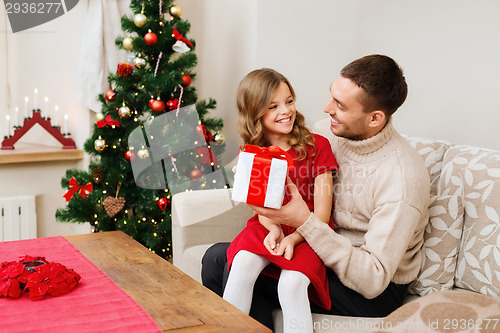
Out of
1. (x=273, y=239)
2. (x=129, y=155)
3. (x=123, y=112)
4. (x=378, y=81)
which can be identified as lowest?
(x=273, y=239)

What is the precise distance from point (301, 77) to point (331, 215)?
1.22 metres

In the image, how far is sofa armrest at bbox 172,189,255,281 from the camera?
6.84 ft

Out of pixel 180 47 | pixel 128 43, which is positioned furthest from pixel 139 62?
pixel 180 47

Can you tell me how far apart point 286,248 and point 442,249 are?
523mm

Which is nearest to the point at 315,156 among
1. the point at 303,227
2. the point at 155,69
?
the point at 303,227

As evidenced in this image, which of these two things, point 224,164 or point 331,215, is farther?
point 224,164

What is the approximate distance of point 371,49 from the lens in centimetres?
275

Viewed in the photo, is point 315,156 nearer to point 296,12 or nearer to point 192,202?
point 192,202

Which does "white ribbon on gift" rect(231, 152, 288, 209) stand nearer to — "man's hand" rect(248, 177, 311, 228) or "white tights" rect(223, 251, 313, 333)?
"man's hand" rect(248, 177, 311, 228)

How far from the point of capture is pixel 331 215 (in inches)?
72.8

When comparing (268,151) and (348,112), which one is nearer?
(268,151)

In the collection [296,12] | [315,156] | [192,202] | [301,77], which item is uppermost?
[296,12]

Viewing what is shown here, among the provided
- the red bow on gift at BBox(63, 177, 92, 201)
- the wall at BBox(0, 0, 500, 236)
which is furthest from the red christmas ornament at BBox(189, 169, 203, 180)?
the red bow on gift at BBox(63, 177, 92, 201)

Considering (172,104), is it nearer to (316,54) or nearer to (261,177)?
(316,54)
